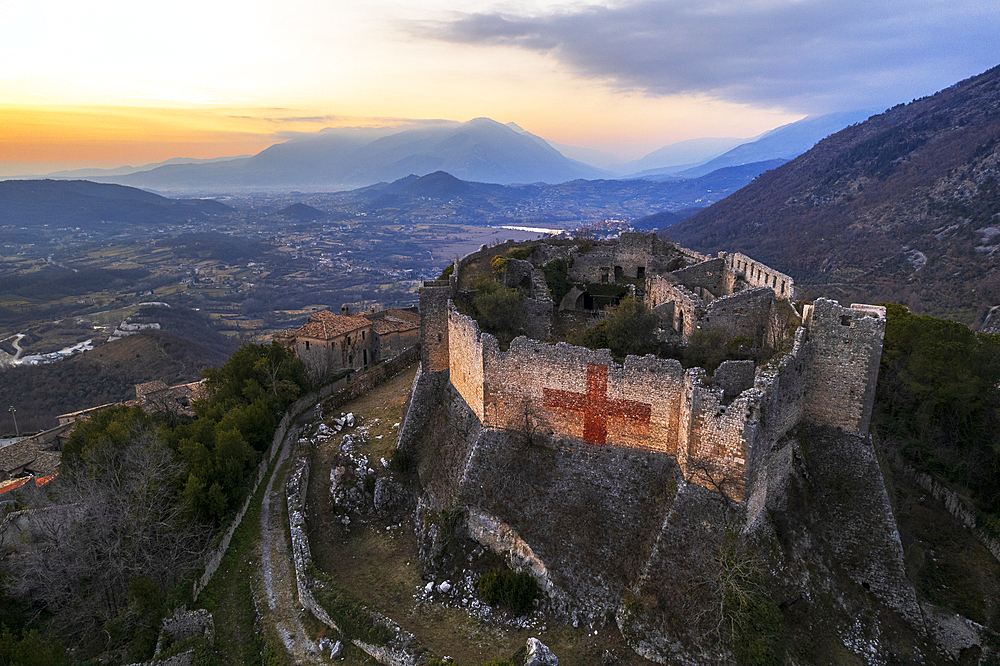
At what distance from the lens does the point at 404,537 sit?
20.2 meters

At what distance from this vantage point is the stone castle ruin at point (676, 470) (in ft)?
49.0

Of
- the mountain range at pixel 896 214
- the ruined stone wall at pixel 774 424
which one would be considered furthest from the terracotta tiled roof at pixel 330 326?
the mountain range at pixel 896 214

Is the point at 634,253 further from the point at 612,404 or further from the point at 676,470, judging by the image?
the point at 676,470

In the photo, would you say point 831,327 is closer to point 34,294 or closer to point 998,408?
point 998,408

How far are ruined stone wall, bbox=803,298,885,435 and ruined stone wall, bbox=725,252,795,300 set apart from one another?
3667 mm

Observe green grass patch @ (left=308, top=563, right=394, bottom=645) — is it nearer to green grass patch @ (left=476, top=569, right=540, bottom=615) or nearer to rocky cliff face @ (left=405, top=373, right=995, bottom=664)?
rocky cliff face @ (left=405, top=373, right=995, bottom=664)

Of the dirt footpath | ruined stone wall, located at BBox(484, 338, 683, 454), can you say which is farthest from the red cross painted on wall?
the dirt footpath

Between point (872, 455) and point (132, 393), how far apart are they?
7243 cm

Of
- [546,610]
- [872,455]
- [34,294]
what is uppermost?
[872,455]

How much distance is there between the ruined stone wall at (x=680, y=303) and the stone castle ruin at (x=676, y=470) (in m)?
0.16

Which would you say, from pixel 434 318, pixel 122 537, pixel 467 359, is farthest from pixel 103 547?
pixel 467 359

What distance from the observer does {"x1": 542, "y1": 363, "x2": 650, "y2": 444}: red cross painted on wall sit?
674 inches

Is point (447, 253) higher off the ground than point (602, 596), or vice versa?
point (602, 596)

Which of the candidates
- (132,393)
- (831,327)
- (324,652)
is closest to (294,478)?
(324,652)
